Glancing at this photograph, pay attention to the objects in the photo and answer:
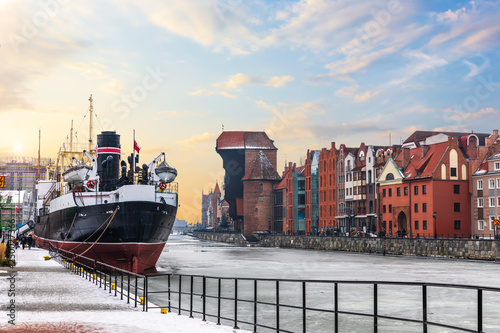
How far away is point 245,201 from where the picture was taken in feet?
450

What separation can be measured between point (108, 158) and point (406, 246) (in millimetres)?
35367

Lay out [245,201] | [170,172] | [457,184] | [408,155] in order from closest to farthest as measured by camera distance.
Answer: [170,172] → [457,184] → [408,155] → [245,201]

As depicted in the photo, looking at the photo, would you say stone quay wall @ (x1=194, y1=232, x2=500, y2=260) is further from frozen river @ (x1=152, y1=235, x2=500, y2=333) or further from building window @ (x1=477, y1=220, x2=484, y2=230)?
building window @ (x1=477, y1=220, x2=484, y2=230)

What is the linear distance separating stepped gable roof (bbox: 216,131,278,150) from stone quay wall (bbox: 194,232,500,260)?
43659mm

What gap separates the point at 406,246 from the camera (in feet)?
223

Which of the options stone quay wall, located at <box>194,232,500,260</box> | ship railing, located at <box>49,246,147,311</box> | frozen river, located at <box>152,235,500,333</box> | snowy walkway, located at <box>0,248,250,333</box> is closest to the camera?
snowy walkway, located at <box>0,248,250,333</box>

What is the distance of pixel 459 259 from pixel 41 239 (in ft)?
149

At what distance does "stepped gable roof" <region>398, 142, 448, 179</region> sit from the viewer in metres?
76.8

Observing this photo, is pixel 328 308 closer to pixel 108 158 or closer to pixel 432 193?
pixel 108 158

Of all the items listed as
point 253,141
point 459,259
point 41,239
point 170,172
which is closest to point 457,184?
point 459,259

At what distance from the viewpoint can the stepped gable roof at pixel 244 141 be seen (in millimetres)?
149125

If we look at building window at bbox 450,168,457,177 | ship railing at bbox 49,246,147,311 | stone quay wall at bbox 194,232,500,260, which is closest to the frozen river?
stone quay wall at bbox 194,232,500,260

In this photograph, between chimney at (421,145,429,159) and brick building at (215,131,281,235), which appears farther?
brick building at (215,131,281,235)

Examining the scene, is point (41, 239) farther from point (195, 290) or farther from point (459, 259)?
point (459, 259)
